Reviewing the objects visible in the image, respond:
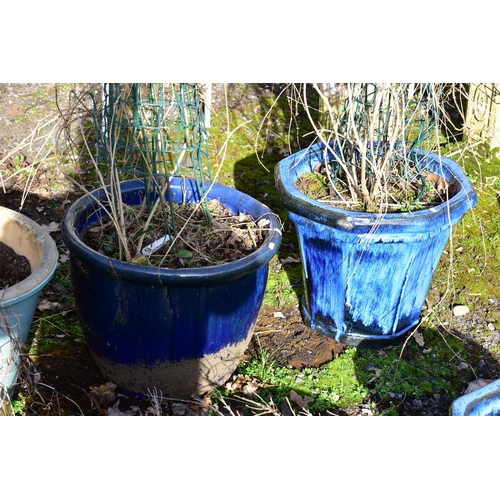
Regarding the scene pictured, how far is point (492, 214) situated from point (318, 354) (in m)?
2.19

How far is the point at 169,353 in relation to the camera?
9.55ft

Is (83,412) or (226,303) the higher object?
(226,303)

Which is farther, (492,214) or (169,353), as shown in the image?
(492,214)

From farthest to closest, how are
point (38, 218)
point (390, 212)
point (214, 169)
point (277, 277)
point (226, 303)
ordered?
1. point (214, 169)
2. point (38, 218)
3. point (277, 277)
4. point (390, 212)
5. point (226, 303)

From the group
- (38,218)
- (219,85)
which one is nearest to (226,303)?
(38,218)

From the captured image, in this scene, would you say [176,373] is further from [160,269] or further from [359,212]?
[359,212]

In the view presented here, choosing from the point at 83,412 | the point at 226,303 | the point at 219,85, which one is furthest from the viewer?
the point at 219,85

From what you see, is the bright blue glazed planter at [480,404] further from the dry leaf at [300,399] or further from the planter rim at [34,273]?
the planter rim at [34,273]

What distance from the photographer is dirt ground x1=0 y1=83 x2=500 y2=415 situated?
10.2 ft

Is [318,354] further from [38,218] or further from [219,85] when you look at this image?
[219,85]

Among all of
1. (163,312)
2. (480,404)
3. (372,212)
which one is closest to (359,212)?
(372,212)

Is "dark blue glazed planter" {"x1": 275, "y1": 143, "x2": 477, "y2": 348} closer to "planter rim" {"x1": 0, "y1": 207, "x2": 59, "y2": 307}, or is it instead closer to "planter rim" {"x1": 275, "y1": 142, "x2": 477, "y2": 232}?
"planter rim" {"x1": 275, "y1": 142, "x2": 477, "y2": 232}

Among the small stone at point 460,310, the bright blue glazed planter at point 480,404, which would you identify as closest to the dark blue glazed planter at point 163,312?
the bright blue glazed planter at point 480,404

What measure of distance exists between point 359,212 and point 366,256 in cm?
25
